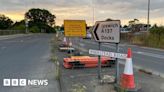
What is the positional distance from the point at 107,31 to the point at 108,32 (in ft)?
0.18

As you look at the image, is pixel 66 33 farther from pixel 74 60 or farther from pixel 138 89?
pixel 138 89

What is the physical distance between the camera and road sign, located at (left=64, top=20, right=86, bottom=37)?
53.3 feet

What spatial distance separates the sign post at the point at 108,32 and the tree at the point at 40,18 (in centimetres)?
14530

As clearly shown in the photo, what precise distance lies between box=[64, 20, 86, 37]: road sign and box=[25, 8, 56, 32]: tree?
453ft

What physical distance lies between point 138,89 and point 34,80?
360cm

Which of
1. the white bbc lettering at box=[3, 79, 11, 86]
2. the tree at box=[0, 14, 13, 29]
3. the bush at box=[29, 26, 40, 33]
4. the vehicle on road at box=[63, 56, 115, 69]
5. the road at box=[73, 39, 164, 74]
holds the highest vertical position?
the tree at box=[0, 14, 13, 29]

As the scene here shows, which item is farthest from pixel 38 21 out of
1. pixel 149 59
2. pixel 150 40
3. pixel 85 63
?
pixel 85 63

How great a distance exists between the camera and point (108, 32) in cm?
897

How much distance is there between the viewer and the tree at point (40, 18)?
515 ft

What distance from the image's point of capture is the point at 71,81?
31.0 feet

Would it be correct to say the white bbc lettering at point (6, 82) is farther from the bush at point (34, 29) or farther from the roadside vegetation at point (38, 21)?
the roadside vegetation at point (38, 21)

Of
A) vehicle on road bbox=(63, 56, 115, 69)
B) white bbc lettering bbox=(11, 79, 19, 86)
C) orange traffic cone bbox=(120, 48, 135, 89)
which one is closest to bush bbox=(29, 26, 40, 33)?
vehicle on road bbox=(63, 56, 115, 69)

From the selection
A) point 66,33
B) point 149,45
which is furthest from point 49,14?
point 66,33

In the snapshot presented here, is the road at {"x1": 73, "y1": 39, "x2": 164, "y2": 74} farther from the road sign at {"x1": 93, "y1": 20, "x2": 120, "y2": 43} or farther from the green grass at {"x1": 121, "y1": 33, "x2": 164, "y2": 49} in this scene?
the green grass at {"x1": 121, "y1": 33, "x2": 164, "y2": 49}
